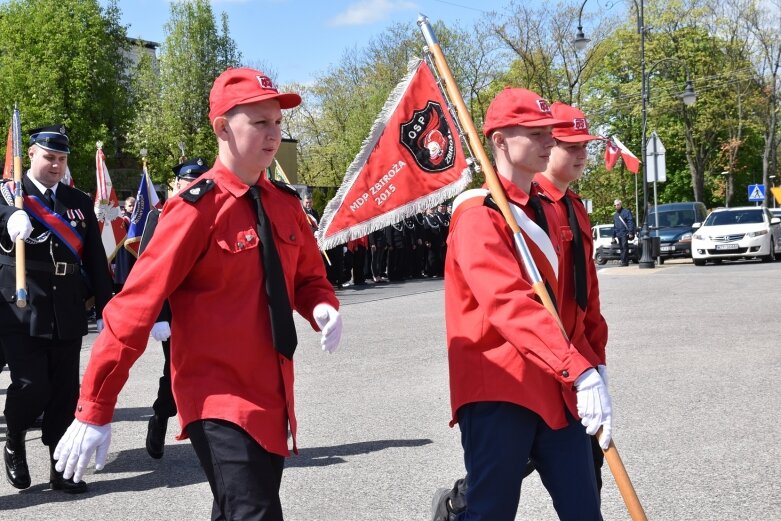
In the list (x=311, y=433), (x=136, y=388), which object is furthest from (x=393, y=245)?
(x=311, y=433)

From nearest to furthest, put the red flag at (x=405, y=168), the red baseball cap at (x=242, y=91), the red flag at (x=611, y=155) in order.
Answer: the red baseball cap at (x=242, y=91) → the red flag at (x=405, y=168) → the red flag at (x=611, y=155)

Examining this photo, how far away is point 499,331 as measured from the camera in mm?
3449

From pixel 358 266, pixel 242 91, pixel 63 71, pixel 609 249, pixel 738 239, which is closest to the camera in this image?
pixel 242 91

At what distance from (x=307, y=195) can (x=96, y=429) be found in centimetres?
1823

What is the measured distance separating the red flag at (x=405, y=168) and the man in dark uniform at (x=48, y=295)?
2.21 meters

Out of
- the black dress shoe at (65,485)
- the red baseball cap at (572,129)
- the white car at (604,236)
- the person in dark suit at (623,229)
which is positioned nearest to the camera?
the red baseball cap at (572,129)

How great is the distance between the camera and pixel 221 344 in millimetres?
3381

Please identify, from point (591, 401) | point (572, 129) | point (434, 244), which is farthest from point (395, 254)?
point (591, 401)

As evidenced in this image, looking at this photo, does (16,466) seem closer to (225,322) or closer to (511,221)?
(225,322)

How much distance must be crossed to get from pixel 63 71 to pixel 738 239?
37741 mm

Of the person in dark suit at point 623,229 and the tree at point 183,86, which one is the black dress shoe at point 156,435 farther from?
the tree at point 183,86

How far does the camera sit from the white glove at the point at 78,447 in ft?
10.5

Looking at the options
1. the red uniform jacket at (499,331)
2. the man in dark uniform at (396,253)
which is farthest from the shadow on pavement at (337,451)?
the man in dark uniform at (396,253)

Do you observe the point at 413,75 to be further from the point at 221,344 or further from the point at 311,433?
the point at 311,433
